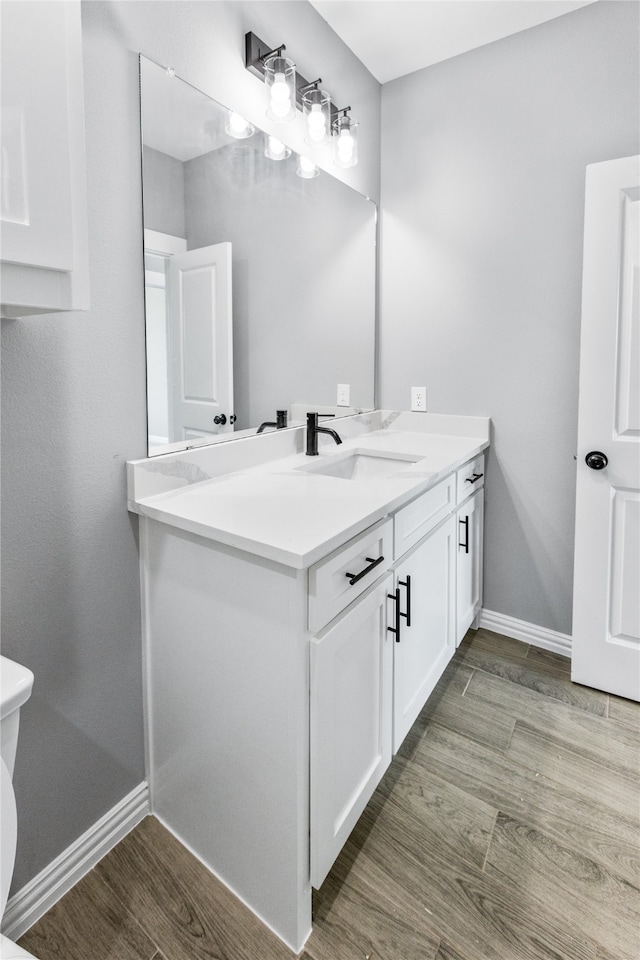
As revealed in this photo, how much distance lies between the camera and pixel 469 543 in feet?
7.11

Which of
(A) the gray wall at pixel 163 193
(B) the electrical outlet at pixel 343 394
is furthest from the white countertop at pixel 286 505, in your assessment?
(A) the gray wall at pixel 163 193

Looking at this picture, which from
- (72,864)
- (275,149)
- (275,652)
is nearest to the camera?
(275,652)

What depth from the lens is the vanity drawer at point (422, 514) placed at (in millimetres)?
1459

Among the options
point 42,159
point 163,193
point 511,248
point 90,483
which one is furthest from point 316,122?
point 90,483

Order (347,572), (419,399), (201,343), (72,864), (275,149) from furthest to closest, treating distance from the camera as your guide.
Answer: (419,399), (275,149), (201,343), (72,864), (347,572)

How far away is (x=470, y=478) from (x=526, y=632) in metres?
0.77

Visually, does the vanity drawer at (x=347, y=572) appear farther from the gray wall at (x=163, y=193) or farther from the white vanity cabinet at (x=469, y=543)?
the gray wall at (x=163, y=193)

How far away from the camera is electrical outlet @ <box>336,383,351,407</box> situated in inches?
90.1

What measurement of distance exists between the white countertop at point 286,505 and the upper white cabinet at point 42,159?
1.75 feet

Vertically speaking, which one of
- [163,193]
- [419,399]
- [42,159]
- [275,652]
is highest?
[163,193]

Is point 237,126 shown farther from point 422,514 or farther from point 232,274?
point 422,514

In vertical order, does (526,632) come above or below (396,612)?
below

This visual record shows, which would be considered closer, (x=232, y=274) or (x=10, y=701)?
(x=10, y=701)

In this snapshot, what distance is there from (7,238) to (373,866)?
1545mm
